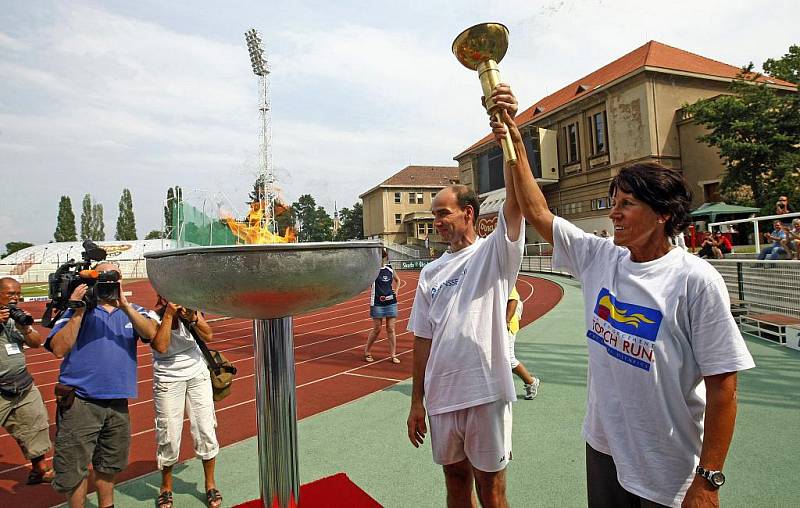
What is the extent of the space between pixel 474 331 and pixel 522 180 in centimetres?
72

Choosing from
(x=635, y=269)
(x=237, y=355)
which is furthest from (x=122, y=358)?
(x=237, y=355)

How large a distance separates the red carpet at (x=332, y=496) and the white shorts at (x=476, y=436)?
0.39 meters

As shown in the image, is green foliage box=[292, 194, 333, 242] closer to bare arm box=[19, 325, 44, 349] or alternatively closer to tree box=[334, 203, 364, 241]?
tree box=[334, 203, 364, 241]

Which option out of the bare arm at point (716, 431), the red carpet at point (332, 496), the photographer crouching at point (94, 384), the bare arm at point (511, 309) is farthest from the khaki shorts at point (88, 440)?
the bare arm at point (511, 309)

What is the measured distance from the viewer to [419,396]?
2381mm

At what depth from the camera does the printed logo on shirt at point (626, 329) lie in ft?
5.19

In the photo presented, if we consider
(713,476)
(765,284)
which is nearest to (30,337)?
(713,476)

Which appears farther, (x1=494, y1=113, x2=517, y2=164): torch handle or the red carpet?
the red carpet

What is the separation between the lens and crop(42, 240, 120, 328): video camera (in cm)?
290

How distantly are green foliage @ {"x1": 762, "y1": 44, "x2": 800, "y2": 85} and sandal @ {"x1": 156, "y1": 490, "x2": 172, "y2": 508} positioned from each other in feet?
98.0

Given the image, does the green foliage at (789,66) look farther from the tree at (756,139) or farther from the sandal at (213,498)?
the sandal at (213,498)

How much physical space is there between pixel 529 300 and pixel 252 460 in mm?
11960

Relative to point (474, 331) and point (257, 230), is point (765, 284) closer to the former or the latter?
point (474, 331)

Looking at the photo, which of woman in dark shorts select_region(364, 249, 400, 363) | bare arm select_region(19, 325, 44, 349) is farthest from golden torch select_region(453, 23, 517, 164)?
woman in dark shorts select_region(364, 249, 400, 363)
